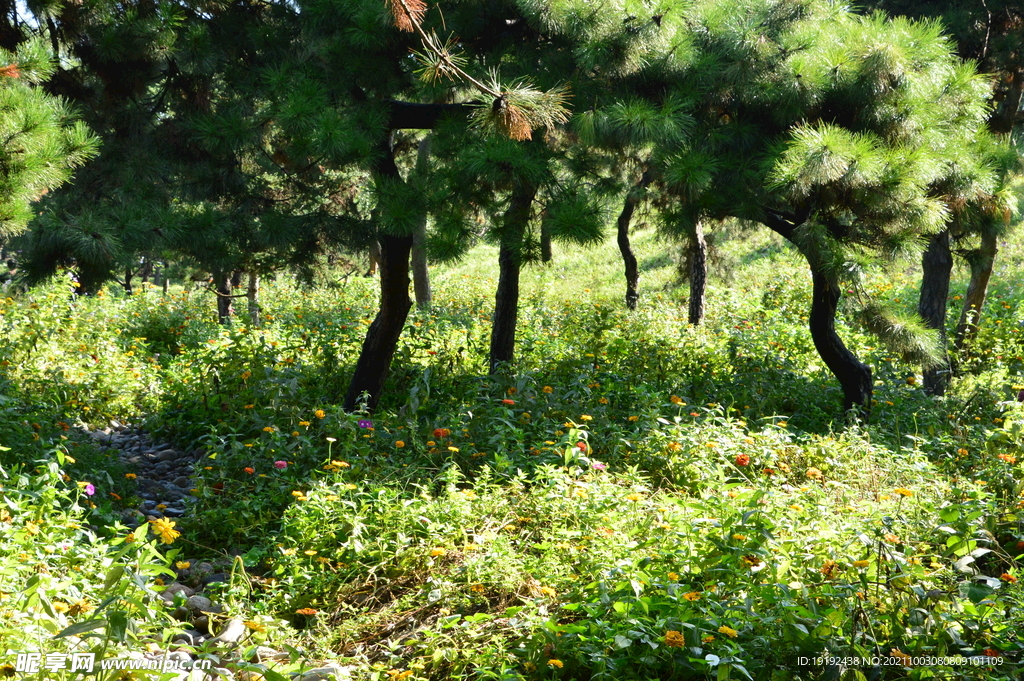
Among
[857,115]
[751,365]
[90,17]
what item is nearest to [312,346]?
[90,17]

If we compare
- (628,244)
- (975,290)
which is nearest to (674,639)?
(975,290)

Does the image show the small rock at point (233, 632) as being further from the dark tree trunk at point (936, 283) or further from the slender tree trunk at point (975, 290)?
the dark tree trunk at point (936, 283)

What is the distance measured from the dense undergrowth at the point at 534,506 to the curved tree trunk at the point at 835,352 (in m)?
0.22

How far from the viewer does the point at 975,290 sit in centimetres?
822

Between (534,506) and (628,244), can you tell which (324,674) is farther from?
(628,244)

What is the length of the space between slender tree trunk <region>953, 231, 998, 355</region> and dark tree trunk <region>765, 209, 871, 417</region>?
1.86 meters

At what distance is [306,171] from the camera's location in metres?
6.04

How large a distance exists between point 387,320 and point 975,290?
6.21 metres

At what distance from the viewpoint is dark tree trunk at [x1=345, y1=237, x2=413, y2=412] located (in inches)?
235

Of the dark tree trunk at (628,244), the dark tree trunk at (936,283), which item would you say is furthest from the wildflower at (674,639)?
the dark tree trunk at (628,244)

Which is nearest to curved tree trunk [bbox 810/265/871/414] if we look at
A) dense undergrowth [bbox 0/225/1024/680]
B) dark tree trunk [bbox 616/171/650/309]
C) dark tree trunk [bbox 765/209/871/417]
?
dark tree trunk [bbox 765/209/871/417]

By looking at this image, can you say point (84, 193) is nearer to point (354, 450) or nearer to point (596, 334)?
point (354, 450)

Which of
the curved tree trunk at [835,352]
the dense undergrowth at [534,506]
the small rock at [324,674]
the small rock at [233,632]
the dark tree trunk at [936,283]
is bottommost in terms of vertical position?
the small rock at [233,632]

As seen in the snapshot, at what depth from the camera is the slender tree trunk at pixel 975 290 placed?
7238 millimetres
